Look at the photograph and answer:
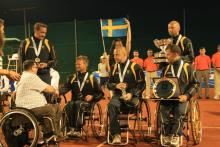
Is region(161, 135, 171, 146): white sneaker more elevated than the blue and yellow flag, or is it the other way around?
the blue and yellow flag

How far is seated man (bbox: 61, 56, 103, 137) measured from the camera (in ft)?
18.0

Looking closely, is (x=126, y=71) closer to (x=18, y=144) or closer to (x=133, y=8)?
(x=18, y=144)

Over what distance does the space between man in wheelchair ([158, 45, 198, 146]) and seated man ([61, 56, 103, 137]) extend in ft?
3.86

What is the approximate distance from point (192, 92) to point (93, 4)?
1700 cm

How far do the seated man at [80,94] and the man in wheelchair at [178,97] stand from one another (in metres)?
1.18

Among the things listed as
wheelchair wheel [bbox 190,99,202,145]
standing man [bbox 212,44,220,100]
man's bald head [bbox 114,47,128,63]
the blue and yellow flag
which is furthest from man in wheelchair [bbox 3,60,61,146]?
standing man [bbox 212,44,220,100]

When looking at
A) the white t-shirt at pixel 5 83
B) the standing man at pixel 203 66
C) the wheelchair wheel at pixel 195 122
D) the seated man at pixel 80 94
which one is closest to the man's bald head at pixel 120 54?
the seated man at pixel 80 94

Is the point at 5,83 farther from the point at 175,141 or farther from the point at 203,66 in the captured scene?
the point at 203,66

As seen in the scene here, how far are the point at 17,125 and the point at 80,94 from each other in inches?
62.1

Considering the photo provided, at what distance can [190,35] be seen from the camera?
15727mm

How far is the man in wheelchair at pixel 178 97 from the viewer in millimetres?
4684

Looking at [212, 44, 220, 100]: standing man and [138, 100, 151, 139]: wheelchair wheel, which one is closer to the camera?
[138, 100, 151, 139]: wheelchair wheel

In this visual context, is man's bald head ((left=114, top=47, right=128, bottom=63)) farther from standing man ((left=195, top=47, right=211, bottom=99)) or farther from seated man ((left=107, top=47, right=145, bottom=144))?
standing man ((left=195, top=47, right=211, bottom=99))

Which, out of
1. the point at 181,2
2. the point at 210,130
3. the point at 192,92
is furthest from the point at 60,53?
the point at 192,92
